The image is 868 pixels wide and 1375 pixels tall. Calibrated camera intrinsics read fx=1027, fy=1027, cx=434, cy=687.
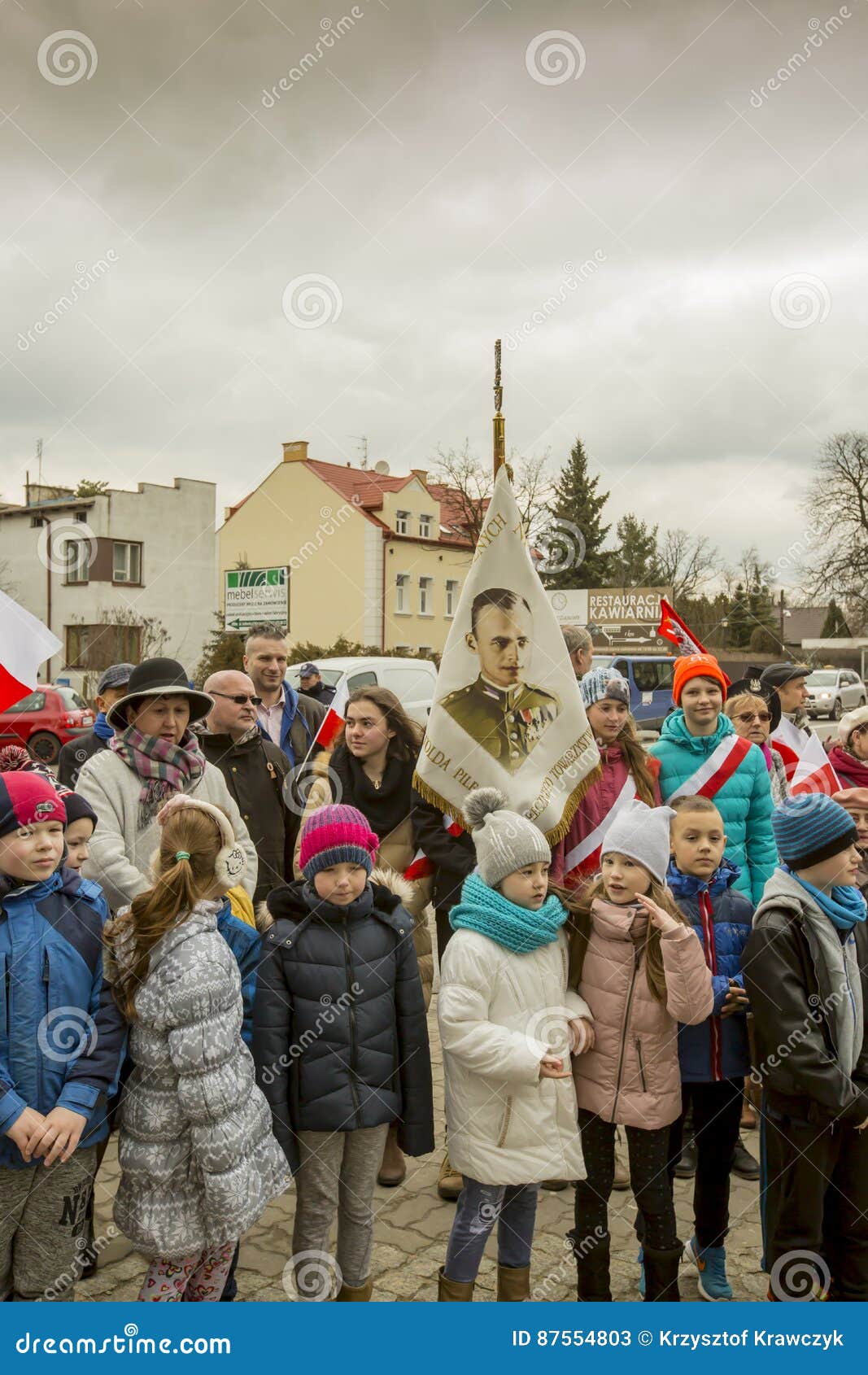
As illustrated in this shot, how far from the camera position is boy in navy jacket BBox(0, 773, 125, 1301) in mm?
2805

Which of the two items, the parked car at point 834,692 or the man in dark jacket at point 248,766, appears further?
the parked car at point 834,692

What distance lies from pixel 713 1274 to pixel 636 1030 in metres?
0.91

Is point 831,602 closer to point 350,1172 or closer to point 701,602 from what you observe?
point 701,602

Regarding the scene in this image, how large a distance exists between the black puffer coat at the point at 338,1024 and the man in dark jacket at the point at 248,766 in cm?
145

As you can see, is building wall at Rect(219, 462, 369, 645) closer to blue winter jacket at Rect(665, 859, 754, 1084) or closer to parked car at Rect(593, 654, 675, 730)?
parked car at Rect(593, 654, 675, 730)

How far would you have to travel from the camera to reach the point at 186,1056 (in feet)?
9.32

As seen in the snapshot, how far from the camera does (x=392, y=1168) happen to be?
14.1ft

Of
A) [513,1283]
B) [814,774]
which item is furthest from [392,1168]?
[814,774]

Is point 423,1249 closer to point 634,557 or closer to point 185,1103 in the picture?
point 185,1103

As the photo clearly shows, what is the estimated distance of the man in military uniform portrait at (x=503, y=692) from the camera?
441cm

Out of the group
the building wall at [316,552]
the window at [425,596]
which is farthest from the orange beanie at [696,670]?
the window at [425,596]

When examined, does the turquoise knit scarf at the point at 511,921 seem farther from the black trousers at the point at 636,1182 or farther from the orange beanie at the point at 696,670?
the orange beanie at the point at 696,670

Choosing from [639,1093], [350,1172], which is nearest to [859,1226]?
[639,1093]

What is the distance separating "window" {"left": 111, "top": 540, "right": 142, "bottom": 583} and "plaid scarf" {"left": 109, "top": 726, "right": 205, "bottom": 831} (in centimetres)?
3559
